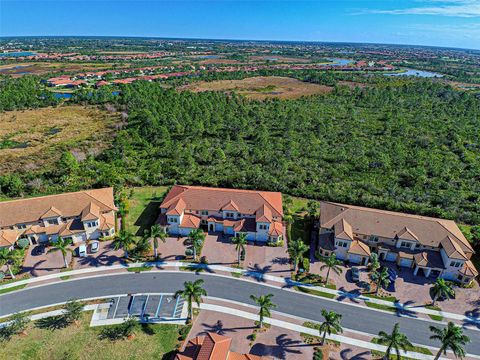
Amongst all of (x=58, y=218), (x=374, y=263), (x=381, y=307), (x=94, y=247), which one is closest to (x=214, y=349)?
(x=381, y=307)

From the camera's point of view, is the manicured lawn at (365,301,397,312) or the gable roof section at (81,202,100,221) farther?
the gable roof section at (81,202,100,221)

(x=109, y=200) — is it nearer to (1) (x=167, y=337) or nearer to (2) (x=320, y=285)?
(1) (x=167, y=337)

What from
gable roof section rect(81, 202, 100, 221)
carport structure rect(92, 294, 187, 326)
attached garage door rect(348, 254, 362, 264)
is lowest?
carport structure rect(92, 294, 187, 326)

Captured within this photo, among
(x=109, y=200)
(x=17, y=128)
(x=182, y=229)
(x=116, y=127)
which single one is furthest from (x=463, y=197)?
(x=17, y=128)

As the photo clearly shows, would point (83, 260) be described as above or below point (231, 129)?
below

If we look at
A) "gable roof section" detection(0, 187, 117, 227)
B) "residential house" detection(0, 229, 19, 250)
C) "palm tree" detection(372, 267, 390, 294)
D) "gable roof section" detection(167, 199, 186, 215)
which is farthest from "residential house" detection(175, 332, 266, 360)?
"residential house" detection(0, 229, 19, 250)

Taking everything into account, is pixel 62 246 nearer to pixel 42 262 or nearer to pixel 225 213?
pixel 42 262

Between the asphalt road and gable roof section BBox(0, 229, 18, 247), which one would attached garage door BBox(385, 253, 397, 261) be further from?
gable roof section BBox(0, 229, 18, 247)
